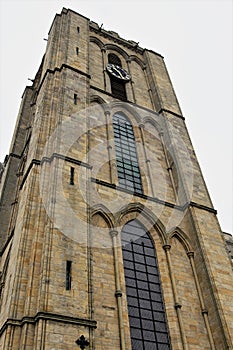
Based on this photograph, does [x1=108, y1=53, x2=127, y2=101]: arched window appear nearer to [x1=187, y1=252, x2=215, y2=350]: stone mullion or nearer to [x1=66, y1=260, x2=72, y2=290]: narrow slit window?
[x1=187, y1=252, x2=215, y2=350]: stone mullion

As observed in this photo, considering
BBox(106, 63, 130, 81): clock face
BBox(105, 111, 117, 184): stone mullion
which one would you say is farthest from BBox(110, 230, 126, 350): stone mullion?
BBox(106, 63, 130, 81): clock face

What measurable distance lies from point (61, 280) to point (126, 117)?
1170 centimetres

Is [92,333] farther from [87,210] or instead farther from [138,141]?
[138,141]

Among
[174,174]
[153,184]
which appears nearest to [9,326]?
[153,184]

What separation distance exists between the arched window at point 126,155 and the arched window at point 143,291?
7.49 feet

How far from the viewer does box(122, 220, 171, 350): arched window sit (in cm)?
1164

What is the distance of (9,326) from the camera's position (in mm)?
9570

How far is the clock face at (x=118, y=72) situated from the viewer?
23.0m

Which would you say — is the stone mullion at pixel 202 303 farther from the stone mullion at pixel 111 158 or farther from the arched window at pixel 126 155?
the stone mullion at pixel 111 158

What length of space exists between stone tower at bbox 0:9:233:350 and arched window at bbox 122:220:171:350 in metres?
0.04

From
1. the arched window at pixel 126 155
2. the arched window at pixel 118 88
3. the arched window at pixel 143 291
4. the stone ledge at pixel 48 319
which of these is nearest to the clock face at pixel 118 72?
the arched window at pixel 118 88

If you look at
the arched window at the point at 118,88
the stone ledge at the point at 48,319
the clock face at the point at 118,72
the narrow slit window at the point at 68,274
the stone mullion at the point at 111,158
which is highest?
the clock face at the point at 118,72

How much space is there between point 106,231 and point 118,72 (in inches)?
499

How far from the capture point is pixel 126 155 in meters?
18.0
